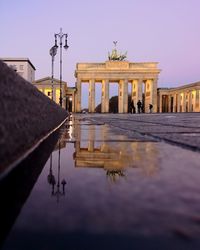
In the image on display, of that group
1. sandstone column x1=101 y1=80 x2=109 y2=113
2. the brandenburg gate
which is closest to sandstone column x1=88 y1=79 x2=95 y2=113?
the brandenburg gate

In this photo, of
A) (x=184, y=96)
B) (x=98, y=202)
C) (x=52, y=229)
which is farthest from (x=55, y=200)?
(x=184, y=96)

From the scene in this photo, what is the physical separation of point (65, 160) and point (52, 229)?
147 centimetres

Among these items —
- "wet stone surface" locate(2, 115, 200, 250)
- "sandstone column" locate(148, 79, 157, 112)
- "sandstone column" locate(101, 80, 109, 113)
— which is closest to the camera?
"wet stone surface" locate(2, 115, 200, 250)

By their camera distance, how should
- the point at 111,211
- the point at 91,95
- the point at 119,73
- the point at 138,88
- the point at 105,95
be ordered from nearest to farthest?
the point at 111,211 < the point at 119,73 < the point at 138,88 < the point at 105,95 < the point at 91,95

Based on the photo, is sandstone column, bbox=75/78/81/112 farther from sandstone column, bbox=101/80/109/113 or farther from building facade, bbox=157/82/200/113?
building facade, bbox=157/82/200/113

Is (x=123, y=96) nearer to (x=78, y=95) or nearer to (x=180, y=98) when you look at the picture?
(x=78, y=95)

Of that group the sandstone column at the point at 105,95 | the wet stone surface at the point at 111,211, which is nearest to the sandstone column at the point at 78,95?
the sandstone column at the point at 105,95

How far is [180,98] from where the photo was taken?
83.5 meters

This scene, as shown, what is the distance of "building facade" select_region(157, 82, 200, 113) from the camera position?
7456 cm

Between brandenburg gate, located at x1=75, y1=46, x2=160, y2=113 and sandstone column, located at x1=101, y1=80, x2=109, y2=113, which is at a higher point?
brandenburg gate, located at x1=75, y1=46, x2=160, y2=113

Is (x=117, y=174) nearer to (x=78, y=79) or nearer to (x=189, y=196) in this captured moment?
(x=189, y=196)

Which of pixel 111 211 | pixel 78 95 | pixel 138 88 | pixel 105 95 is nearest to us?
pixel 111 211

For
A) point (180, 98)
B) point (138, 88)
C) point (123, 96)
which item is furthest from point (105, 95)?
point (180, 98)

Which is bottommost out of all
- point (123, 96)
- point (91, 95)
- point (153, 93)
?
point (123, 96)
